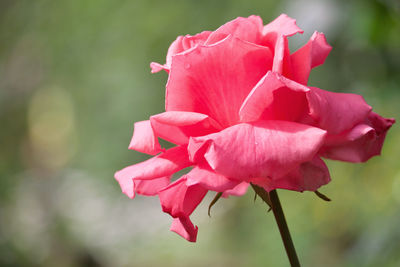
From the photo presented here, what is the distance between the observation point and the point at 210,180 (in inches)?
12.8

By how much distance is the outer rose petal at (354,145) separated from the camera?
350 millimetres

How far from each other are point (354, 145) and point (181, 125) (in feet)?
0.42

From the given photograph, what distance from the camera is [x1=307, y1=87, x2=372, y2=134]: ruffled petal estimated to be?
13.2 inches

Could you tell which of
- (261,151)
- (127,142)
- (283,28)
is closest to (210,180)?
(261,151)

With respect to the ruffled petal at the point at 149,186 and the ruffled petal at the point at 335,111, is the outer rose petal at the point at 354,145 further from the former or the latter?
the ruffled petal at the point at 149,186

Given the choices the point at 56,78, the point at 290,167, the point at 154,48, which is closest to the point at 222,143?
the point at 290,167

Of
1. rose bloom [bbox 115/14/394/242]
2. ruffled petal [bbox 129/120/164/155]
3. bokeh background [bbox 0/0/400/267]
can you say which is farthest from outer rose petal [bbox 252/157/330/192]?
bokeh background [bbox 0/0/400/267]

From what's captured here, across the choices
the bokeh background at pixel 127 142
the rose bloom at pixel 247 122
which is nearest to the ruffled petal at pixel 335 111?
the rose bloom at pixel 247 122

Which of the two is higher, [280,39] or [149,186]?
[280,39]

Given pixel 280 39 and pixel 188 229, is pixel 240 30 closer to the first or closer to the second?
pixel 280 39

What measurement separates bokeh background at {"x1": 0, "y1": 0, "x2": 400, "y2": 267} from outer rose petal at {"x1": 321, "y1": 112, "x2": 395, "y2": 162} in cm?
44

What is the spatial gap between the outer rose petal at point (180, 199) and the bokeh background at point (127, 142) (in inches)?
19.6

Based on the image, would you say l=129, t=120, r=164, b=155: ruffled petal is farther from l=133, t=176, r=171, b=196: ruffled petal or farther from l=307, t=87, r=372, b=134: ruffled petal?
l=307, t=87, r=372, b=134: ruffled petal

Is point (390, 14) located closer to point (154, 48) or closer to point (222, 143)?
point (222, 143)
